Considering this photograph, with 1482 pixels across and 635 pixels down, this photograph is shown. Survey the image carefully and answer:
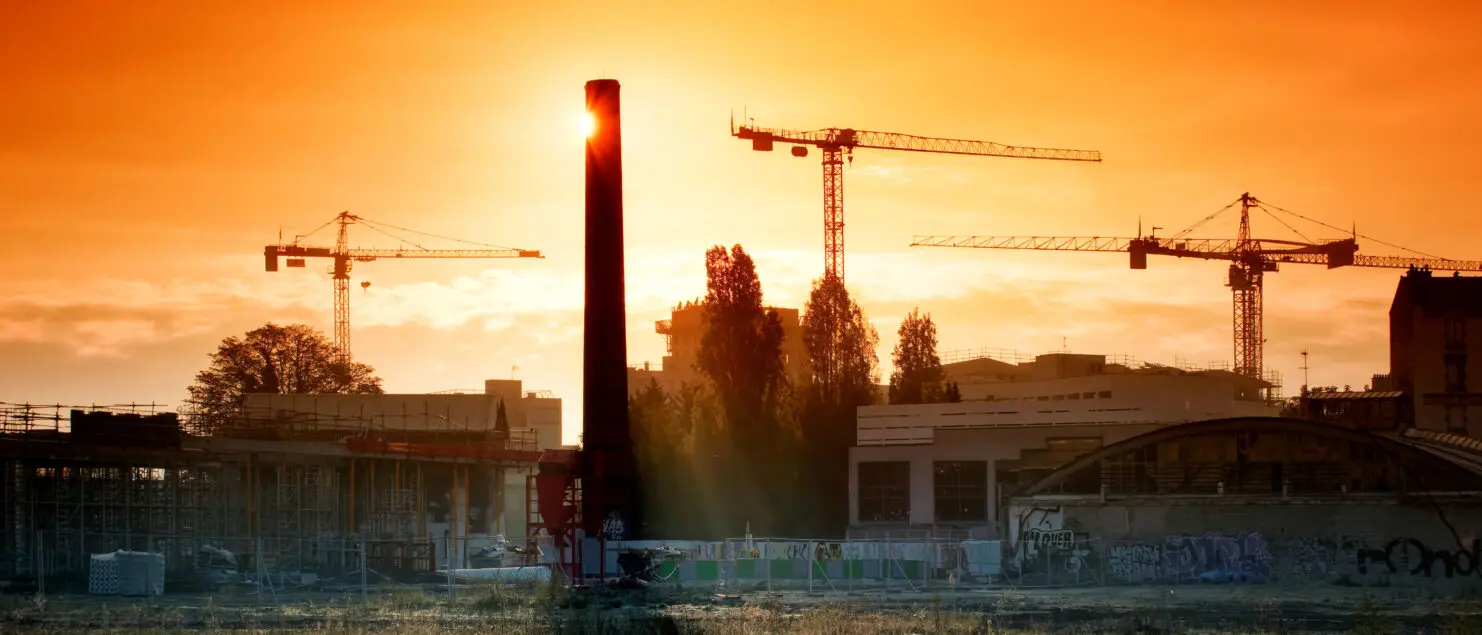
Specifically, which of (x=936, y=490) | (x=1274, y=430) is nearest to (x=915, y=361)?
(x=936, y=490)

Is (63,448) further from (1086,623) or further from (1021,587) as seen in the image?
(1086,623)

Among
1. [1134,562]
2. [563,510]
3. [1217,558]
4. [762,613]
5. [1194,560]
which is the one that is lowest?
[1134,562]

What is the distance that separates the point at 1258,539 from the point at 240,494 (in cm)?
4993

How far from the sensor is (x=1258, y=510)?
7744cm

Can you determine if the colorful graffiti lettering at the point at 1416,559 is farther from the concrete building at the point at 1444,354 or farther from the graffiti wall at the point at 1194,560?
the concrete building at the point at 1444,354

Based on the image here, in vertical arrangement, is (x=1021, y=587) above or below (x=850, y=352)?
below

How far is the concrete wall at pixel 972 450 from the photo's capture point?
104 m

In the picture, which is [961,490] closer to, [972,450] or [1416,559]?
[972,450]

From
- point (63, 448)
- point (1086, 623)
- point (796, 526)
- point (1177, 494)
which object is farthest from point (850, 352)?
point (1086, 623)

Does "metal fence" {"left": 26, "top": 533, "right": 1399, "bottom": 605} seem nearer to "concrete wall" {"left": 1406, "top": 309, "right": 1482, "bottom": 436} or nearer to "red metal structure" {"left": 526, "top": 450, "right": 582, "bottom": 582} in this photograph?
"red metal structure" {"left": 526, "top": 450, "right": 582, "bottom": 582}

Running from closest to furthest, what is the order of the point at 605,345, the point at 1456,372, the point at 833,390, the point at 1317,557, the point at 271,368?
the point at 605,345 < the point at 1317,557 < the point at 1456,372 < the point at 833,390 < the point at 271,368

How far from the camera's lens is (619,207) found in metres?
73.8

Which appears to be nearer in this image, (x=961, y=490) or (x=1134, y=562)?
(x=1134, y=562)

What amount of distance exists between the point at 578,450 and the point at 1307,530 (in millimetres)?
28354
